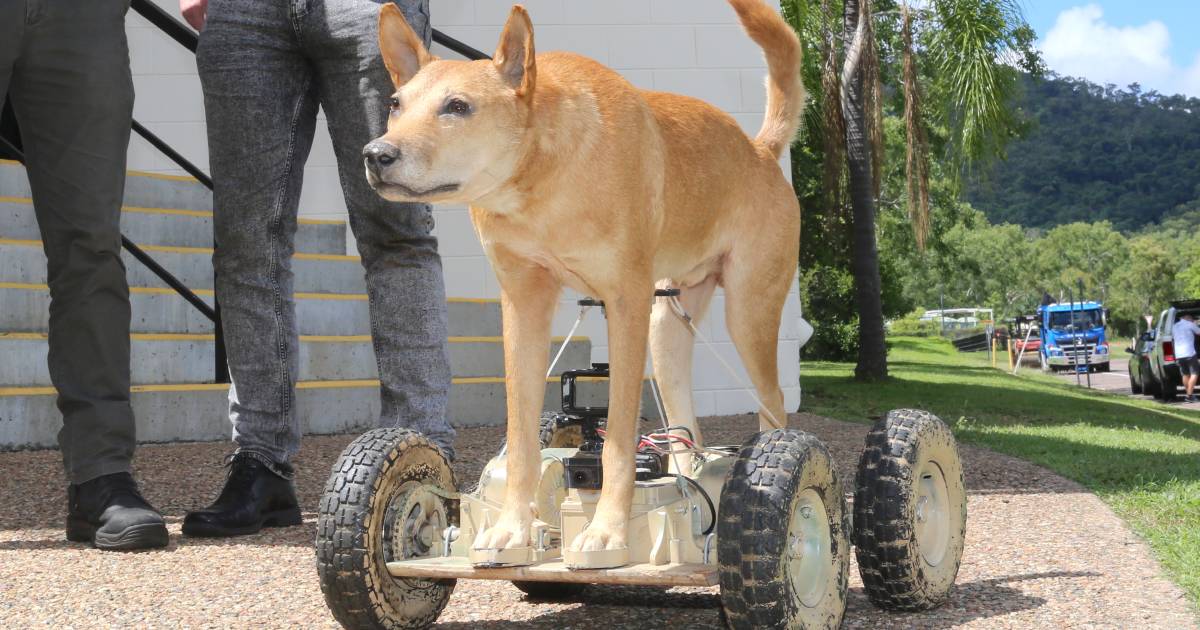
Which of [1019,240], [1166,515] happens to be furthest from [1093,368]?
[1019,240]

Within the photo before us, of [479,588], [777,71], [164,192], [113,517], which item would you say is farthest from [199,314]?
[777,71]

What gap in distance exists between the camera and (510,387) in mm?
2576

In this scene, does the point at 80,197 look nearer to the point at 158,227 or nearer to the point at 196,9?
the point at 196,9

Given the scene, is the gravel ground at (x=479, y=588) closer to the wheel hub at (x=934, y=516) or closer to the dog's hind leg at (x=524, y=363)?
the wheel hub at (x=934, y=516)

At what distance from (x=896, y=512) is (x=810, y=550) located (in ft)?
1.10

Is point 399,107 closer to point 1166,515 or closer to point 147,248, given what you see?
point 1166,515

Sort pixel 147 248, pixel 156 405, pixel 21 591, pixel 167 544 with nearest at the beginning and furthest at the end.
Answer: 1. pixel 21 591
2. pixel 167 544
3. pixel 156 405
4. pixel 147 248

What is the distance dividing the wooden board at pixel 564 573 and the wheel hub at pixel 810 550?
20cm

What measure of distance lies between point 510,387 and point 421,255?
1196 millimetres

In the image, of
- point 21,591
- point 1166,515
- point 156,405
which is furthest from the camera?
point 156,405

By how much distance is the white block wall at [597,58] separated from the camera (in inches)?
344

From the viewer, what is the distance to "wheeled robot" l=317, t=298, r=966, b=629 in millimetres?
2297

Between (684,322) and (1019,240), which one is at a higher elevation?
(1019,240)

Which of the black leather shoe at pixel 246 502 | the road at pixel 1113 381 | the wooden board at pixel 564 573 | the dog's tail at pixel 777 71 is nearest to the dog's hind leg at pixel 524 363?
the wooden board at pixel 564 573
